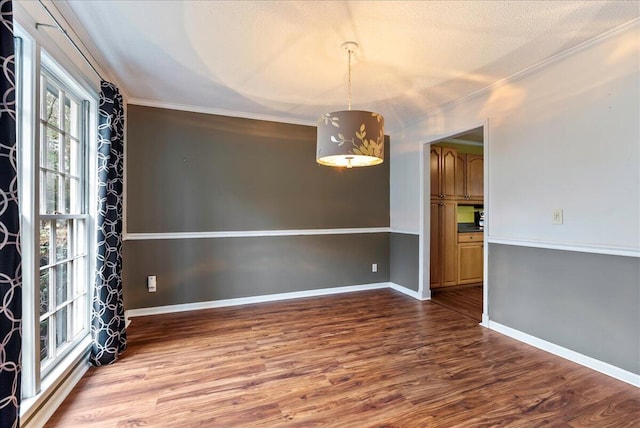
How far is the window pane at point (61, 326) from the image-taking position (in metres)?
2.12

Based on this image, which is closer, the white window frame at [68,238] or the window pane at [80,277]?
the white window frame at [68,238]

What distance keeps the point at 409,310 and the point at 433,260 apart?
1.18 metres

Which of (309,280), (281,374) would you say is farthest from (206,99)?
(281,374)

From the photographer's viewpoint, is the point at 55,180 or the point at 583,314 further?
the point at 583,314

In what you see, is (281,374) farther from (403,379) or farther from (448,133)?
(448,133)

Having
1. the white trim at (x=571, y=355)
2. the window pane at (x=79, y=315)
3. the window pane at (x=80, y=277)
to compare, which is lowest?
the white trim at (x=571, y=355)

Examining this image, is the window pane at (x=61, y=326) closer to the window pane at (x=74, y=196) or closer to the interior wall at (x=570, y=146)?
the window pane at (x=74, y=196)

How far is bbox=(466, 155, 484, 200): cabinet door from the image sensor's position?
15.6 ft

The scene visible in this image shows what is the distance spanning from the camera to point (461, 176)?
4.70 m

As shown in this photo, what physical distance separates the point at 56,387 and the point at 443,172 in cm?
478

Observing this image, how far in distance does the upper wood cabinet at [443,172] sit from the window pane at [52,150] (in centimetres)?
426

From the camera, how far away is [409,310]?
3.63 metres

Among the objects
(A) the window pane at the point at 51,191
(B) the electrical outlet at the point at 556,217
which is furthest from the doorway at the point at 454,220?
(A) the window pane at the point at 51,191

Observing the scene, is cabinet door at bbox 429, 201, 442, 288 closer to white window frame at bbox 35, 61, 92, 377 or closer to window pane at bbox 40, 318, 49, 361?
white window frame at bbox 35, 61, 92, 377
